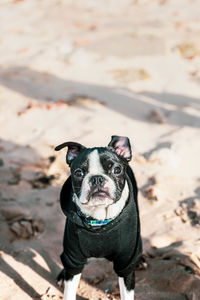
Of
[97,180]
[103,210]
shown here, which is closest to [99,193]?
[97,180]

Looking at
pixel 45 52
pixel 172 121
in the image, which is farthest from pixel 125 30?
pixel 172 121

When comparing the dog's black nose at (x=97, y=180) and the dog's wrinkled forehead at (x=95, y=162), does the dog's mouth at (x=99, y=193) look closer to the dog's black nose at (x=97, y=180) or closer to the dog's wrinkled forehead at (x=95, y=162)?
the dog's black nose at (x=97, y=180)

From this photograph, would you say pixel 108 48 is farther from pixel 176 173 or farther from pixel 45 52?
pixel 176 173

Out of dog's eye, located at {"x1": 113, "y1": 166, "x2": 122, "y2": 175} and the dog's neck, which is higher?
dog's eye, located at {"x1": 113, "y1": 166, "x2": 122, "y2": 175}

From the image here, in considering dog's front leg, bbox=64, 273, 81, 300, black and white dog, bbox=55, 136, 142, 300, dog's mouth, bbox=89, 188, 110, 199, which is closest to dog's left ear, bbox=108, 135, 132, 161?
black and white dog, bbox=55, 136, 142, 300

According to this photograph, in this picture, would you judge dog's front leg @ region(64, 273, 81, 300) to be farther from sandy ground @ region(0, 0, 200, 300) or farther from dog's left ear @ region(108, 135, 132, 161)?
dog's left ear @ region(108, 135, 132, 161)

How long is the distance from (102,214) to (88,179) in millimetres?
331

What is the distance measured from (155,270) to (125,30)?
9.04 m

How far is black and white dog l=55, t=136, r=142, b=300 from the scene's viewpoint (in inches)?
135

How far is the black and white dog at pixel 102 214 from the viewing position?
11.2 ft

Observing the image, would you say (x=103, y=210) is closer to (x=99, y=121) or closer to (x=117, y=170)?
(x=117, y=170)

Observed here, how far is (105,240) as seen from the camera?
3516mm

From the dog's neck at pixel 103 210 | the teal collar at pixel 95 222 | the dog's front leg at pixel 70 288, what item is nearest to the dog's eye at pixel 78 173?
the dog's neck at pixel 103 210

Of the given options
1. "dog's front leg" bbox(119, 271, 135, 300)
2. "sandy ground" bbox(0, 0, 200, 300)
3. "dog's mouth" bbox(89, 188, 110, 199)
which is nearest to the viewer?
"dog's mouth" bbox(89, 188, 110, 199)
